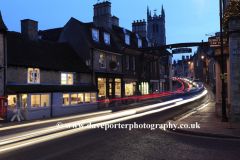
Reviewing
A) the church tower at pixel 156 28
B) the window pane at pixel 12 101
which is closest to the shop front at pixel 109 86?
the window pane at pixel 12 101

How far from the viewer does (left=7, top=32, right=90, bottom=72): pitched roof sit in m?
20.3

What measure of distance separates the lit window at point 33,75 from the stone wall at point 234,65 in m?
16.1

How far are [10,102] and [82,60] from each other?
11216mm

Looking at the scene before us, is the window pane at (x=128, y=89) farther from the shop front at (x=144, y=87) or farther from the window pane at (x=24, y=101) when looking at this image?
the window pane at (x=24, y=101)

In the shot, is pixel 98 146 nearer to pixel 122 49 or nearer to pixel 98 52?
pixel 98 52

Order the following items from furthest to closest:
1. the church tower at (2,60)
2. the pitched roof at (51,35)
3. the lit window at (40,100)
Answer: the pitched roof at (51,35)
the lit window at (40,100)
the church tower at (2,60)

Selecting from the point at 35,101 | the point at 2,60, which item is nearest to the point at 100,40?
the point at 35,101

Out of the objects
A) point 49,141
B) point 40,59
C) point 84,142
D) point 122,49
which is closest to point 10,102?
point 40,59

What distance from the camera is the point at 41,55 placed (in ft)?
75.3

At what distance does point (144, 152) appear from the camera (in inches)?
328

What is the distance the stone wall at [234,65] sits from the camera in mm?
14578

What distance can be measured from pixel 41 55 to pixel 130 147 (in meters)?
17.0

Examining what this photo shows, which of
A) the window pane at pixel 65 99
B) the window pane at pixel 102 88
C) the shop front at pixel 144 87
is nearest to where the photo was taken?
the window pane at pixel 65 99

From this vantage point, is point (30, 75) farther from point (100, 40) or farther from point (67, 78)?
point (100, 40)
